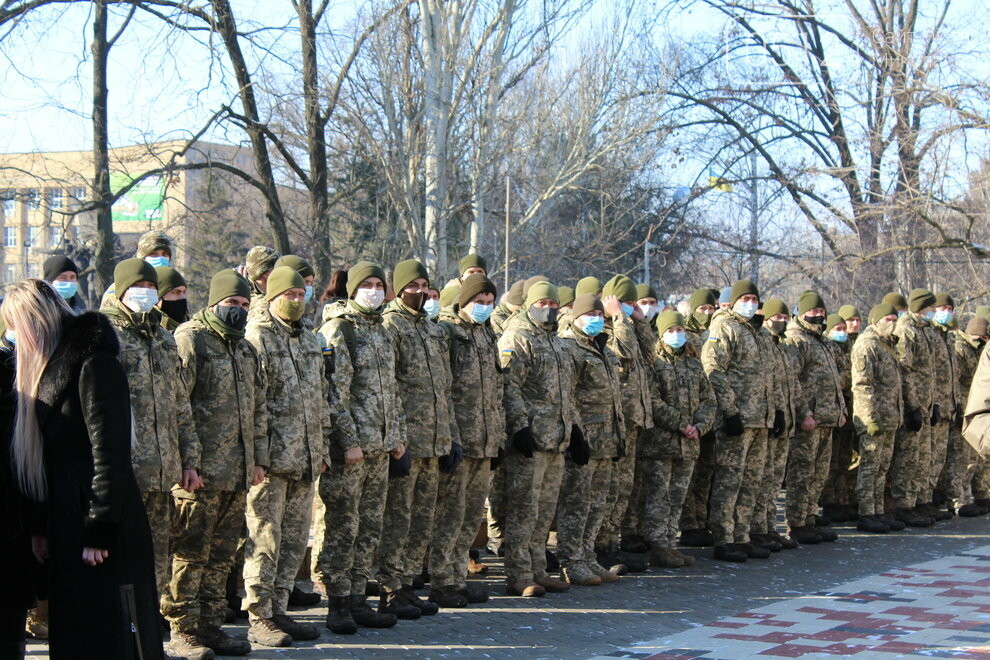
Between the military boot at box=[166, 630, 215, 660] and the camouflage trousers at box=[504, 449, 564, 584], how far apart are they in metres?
2.99

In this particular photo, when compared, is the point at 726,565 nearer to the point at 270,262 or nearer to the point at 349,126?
the point at 270,262

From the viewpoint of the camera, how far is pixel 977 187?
18.4 meters

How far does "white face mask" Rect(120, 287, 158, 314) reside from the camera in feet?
22.3

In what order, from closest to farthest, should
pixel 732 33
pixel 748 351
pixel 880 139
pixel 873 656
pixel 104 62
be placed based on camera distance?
1. pixel 873 656
2. pixel 748 351
3. pixel 104 62
4. pixel 880 139
5. pixel 732 33

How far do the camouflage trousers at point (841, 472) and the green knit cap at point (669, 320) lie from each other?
3.75 metres

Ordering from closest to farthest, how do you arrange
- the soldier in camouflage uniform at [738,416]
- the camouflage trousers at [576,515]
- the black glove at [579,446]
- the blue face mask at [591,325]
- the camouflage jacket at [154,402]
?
the camouflage jacket at [154,402]
the black glove at [579,446]
the camouflage trousers at [576,515]
the blue face mask at [591,325]
the soldier in camouflage uniform at [738,416]

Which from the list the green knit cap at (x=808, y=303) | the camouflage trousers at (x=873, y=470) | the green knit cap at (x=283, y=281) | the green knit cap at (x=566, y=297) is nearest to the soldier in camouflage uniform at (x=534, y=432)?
the green knit cap at (x=566, y=297)

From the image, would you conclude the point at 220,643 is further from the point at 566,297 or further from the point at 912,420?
the point at 912,420

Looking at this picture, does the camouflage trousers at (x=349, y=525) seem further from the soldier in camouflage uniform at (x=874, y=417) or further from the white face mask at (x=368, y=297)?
the soldier in camouflage uniform at (x=874, y=417)

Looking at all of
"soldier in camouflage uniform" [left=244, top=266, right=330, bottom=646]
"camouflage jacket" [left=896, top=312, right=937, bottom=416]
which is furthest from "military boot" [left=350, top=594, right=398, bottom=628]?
"camouflage jacket" [left=896, top=312, right=937, bottom=416]

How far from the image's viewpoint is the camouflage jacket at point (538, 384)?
9.46m

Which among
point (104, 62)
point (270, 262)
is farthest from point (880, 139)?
point (270, 262)

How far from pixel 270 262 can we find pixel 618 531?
13.5 feet

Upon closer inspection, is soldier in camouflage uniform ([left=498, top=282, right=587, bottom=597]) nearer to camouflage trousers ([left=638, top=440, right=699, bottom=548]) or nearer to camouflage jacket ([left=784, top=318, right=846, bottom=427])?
camouflage trousers ([left=638, top=440, right=699, bottom=548])
